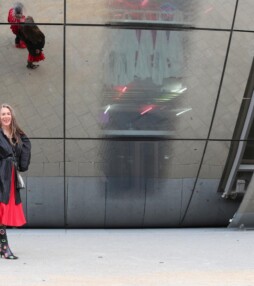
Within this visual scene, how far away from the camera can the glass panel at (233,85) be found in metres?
8.21

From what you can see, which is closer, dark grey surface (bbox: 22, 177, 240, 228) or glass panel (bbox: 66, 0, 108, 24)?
glass panel (bbox: 66, 0, 108, 24)

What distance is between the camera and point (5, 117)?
595 centimetres

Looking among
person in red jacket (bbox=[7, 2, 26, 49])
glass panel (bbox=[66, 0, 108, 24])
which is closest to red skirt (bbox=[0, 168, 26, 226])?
person in red jacket (bbox=[7, 2, 26, 49])

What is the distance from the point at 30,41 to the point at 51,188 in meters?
2.22

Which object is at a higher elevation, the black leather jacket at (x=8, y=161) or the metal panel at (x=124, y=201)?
the black leather jacket at (x=8, y=161)

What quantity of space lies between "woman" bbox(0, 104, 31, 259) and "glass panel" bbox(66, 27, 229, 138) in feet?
6.79

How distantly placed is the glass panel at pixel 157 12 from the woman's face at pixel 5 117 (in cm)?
246

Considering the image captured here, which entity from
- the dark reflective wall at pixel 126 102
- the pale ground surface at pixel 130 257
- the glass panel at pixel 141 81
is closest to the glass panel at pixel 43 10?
the dark reflective wall at pixel 126 102

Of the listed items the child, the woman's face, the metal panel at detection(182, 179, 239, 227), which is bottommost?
the metal panel at detection(182, 179, 239, 227)

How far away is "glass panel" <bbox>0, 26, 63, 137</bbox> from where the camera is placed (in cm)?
790

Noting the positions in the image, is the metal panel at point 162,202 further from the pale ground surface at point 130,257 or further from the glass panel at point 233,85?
the glass panel at point 233,85

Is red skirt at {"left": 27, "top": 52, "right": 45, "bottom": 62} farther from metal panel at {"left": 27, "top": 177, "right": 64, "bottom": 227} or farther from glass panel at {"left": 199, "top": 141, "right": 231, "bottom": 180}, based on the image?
glass panel at {"left": 199, "top": 141, "right": 231, "bottom": 180}

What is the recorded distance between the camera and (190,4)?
8.10 metres

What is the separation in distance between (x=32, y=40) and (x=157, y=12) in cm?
190
